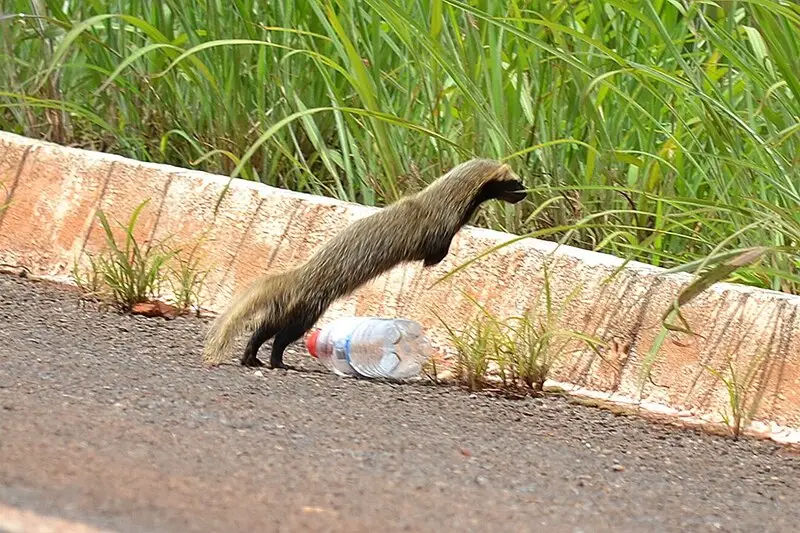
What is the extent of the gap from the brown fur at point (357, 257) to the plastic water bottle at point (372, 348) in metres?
0.20

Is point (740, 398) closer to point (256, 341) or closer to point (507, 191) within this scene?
point (507, 191)

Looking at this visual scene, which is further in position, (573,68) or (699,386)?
(573,68)

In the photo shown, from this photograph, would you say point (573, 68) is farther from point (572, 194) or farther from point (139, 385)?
point (139, 385)

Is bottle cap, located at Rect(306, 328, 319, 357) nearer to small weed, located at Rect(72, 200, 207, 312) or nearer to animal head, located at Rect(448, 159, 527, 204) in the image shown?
small weed, located at Rect(72, 200, 207, 312)

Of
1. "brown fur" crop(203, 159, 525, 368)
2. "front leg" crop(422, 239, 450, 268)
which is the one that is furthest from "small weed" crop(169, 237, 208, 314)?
"front leg" crop(422, 239, 450, 268)

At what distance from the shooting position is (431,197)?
19.1ft

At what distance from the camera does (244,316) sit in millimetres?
5668

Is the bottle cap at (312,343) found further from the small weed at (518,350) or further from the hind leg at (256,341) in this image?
the small weed at (518,350)

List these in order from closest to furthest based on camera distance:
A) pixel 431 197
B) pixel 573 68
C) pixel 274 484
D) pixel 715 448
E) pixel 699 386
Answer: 1. pixel 274 484
2. pixel 715 448
3. pixel 699 386
4. pixel 431 197
5. pixel 573 68

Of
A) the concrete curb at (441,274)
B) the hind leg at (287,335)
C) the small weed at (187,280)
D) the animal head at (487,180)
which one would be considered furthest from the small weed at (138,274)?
the animal head at (487,180)

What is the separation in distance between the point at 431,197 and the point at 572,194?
82 centimetres

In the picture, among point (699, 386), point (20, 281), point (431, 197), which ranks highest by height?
point (431, 197)

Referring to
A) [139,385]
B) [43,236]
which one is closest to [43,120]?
[43,236]

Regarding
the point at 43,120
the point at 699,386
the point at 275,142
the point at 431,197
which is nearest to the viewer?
the point at 699,386
